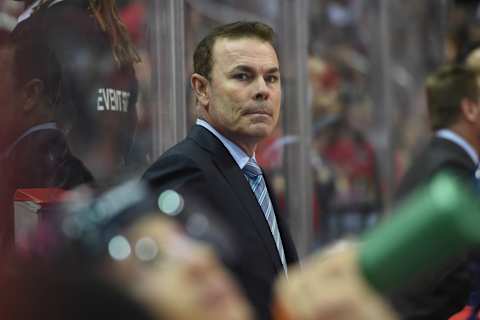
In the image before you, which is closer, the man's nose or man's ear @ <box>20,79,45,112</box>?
man's ear @ <box>20,79,45,112</box>

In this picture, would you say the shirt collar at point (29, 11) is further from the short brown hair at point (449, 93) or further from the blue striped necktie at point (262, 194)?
the short brown hair at point (449, 93)

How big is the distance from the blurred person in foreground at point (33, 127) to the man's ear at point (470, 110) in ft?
6.06

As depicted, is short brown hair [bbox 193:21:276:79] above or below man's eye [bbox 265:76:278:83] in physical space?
above

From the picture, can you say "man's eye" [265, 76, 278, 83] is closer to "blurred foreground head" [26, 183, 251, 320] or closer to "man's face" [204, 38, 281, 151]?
"man's face" [204, 38, 281, 151]

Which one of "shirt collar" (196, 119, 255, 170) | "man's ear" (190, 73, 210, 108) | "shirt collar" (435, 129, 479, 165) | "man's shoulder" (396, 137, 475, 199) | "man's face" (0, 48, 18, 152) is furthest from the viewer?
"shirt collar" (435, 129, 479, 165)

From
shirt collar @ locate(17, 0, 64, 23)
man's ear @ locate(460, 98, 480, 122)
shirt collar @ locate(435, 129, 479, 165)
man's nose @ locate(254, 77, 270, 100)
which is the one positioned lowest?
shirt collar @ locate(435, 129, 479, 165)

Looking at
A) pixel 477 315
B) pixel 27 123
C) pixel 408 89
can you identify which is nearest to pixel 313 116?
pixel 408 89

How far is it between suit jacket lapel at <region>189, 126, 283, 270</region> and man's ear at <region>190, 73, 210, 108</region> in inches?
7.5

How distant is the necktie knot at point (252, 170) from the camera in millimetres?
3032

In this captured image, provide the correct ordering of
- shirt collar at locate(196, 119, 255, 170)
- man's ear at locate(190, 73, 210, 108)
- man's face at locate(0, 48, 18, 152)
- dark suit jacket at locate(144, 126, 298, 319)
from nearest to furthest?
dark suit jacket at locate(144, 126, 298, 319) < man's face at locate(0, 48, 18, 152) < shirt collar at locate(196, 119, 255, 170) < man's ear at locate(190, 73, 210, 108)

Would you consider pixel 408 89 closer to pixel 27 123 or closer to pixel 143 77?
pixel 143 77

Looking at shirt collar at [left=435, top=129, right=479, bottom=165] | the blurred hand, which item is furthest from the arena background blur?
the blurred hand

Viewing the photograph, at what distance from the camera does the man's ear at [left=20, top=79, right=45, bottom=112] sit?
303 centimetres

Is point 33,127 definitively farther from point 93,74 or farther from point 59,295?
point 59,295
